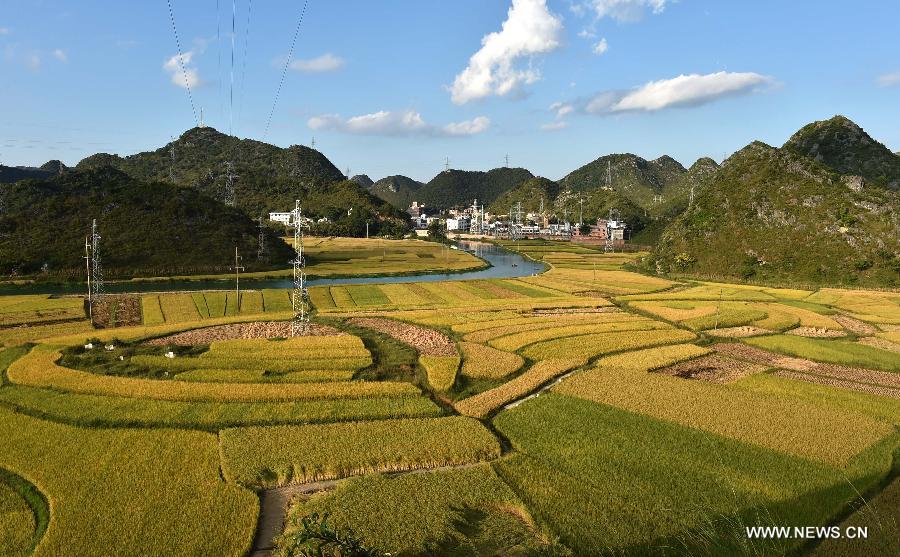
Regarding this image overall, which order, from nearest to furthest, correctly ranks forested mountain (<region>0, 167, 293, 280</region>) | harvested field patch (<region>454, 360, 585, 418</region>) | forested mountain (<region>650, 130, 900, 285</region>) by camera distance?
harvested field patch (<region>454, 360, 585, 418</region>) → forested mountain (<region>650, 130, 900, 285</region>) → forested mountain (<region>0, 167, 293, 280</region>)

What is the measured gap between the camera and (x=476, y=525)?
1484 cm

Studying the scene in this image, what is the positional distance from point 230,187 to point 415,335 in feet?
529

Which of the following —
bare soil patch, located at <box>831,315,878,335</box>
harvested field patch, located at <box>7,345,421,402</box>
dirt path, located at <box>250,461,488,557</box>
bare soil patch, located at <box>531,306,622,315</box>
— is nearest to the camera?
dirt path, located at <box>250,461,488,557</box>

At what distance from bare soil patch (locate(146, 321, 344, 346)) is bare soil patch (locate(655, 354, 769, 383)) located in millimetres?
22791

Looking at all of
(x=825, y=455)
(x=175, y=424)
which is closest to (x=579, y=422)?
(x=825, y=455)

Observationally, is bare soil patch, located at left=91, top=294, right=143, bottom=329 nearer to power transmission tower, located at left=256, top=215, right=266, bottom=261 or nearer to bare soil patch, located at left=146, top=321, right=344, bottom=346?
bare soil patch, located at left=146, top=321, right=344, bottom=346

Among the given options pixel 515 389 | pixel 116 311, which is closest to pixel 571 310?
pixel 515 389

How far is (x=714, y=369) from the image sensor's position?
1247 inches

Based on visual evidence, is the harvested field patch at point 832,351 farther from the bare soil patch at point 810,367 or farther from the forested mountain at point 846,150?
the forested mountain at point 846,150

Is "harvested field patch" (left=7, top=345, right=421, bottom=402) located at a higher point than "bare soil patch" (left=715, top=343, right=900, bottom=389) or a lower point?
higher

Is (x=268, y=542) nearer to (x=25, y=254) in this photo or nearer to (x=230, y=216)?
(x=25, y=254)

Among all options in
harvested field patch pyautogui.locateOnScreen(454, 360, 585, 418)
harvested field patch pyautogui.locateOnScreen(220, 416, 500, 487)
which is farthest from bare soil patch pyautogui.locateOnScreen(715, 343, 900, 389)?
harvested field patch pyautogui.locateOnScreen(220, 416, 500, 487)

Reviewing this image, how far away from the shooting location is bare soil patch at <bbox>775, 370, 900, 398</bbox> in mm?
27359

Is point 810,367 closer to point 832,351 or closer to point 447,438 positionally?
point 832,351
